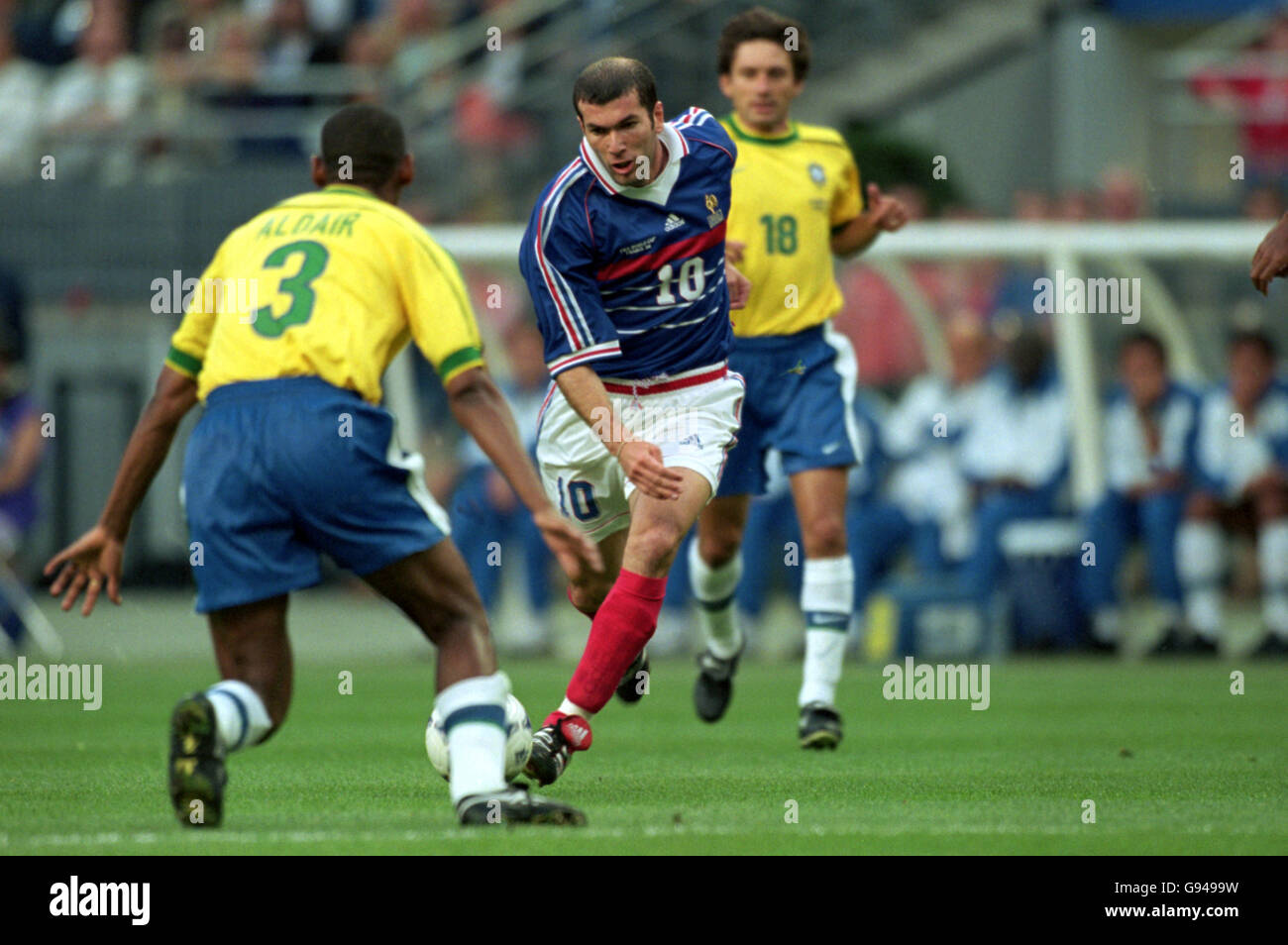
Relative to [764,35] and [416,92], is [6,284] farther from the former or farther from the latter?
[764,35]

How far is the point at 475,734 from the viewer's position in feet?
19.7

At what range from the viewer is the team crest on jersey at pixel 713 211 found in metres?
7.55

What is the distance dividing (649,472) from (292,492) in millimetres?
1350

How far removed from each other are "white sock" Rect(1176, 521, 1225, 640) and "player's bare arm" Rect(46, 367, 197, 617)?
9008mm

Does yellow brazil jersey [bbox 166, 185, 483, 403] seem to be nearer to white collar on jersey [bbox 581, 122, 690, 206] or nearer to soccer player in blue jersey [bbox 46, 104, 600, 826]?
soccer player in blue jersey [bbox 46, 104, 600, 826]

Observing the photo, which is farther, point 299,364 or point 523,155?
point 523,155

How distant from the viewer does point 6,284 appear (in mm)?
17422

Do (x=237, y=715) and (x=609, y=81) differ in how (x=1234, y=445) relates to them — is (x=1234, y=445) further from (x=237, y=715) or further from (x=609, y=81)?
(x=237, y=715)

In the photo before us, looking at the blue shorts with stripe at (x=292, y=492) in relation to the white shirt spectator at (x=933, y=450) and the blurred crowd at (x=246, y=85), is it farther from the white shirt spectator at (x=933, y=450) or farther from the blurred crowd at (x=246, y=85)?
the blurred crowd at (x=246, y=85)

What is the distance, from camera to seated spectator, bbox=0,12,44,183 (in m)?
19.3

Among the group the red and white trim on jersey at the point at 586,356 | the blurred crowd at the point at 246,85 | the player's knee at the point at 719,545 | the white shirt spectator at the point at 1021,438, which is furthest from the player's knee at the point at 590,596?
the blurred crowd at the point at 246,85

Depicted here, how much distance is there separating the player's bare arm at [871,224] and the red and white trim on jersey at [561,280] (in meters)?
2.25
